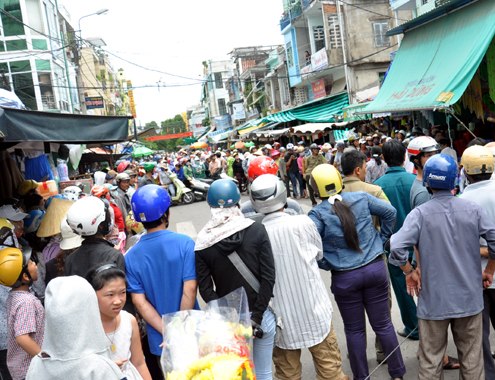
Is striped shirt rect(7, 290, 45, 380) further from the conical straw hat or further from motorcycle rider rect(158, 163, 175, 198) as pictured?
motorcycle rider rect(158, 163, 175, 198)

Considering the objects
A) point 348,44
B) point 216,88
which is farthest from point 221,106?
point 348,44

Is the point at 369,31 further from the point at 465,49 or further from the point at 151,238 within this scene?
the point at 151,238

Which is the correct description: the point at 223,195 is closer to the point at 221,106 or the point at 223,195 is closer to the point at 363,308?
the point at 363,308

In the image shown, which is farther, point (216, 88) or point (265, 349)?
point (216, 88)

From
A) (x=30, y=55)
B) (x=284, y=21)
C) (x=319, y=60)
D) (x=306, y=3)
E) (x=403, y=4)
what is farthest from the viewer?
(x=284, y=21)

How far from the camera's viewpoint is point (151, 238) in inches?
131

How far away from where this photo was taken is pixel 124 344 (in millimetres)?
2686

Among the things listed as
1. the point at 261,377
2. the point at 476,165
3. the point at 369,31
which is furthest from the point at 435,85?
the point at 369,31

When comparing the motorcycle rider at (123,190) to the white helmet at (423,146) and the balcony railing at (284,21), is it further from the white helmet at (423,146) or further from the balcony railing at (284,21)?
the balcony railing at (284,21)

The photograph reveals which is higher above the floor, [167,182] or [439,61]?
[439,61]

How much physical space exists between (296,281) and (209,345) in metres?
1.46

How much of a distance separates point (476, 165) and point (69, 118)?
4.11 m

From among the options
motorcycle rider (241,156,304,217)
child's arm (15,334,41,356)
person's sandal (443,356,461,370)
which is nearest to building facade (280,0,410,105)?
motorcycle rider (241,156,304,217)

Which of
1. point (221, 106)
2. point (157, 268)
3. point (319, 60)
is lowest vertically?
point (157, 268)
